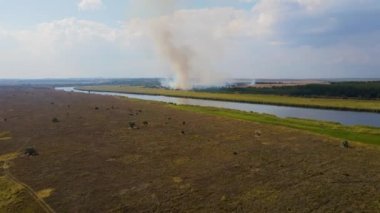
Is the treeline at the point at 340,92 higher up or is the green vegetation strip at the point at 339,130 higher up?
the treeline at the point at 340,92

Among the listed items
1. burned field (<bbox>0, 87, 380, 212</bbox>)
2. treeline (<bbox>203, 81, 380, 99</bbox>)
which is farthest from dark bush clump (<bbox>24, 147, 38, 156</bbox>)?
treeline (<bbox>203, 81, 380, 99</bbox>)

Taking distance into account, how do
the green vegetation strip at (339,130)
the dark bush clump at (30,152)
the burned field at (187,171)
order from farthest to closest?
1. the green vegetation strip at (339,130)
2. the dark bush clump at (30,152)
3. the burned field at (187,171)

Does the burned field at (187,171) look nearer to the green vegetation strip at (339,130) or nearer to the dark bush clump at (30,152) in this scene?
the dark bush clump at (30,152)

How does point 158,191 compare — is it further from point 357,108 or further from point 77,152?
point 357,108

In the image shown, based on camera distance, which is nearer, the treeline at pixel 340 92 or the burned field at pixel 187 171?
the burned field at pixel 187 171

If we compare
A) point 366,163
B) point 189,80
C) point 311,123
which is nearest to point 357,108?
point 311,123

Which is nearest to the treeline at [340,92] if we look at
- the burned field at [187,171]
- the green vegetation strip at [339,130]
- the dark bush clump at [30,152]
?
the green vegetation strip at [339,130]

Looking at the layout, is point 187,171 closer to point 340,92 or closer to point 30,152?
point 30,152

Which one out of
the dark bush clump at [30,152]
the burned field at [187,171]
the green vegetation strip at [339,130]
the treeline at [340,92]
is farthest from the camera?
the treeline at [340,92]
